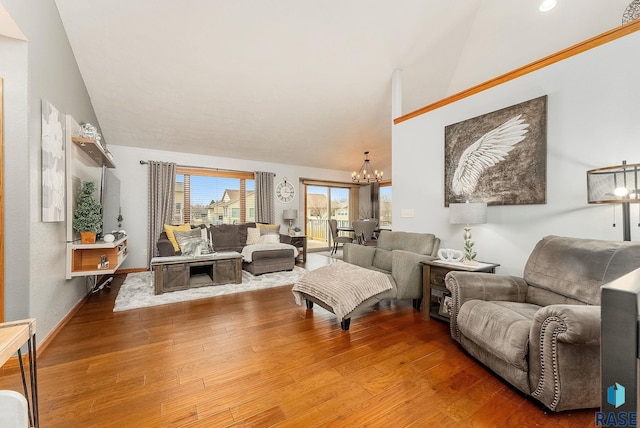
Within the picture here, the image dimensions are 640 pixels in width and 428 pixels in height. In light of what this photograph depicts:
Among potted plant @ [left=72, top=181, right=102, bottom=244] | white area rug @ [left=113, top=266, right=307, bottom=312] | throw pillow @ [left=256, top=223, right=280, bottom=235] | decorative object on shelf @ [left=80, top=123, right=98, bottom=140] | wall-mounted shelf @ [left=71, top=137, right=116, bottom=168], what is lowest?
white area rug @ [left=113, top=266, right=307, bottom=312]

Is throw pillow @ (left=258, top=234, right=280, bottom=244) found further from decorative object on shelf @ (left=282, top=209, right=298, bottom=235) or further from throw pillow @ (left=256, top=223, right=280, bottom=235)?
Answer: decorative object on shelf @ (left=282, top=209, right=298, bottom=235)

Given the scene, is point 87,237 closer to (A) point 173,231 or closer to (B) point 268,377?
(A) point 173,231

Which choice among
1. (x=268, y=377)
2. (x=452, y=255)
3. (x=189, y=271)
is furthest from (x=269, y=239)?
(x=268, y=377)

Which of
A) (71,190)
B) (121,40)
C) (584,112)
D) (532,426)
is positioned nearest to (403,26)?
(584,112)

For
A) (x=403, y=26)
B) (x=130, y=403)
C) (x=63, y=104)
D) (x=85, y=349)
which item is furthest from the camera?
(x=403, y=26)

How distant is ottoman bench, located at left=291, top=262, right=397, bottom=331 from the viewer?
2438 mm

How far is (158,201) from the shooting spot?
532 centimetres

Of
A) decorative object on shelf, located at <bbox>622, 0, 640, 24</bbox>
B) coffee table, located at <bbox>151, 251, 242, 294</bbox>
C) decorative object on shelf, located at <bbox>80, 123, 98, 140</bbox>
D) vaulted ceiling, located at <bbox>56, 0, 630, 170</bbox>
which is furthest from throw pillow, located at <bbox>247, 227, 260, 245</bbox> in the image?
decorative object on shelf, located at <bbox>622, 0, 640, 24</bbox>

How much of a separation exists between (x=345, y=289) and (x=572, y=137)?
2406 mm

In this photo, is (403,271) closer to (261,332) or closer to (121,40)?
(261,332)

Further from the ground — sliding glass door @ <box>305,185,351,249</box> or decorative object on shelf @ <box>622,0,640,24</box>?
decorative object on shelf @ <box>622,0,640,24</box>

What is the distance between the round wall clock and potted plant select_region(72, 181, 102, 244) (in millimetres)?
4152

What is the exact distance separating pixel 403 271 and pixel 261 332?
1589mm

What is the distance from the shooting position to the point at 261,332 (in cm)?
244
